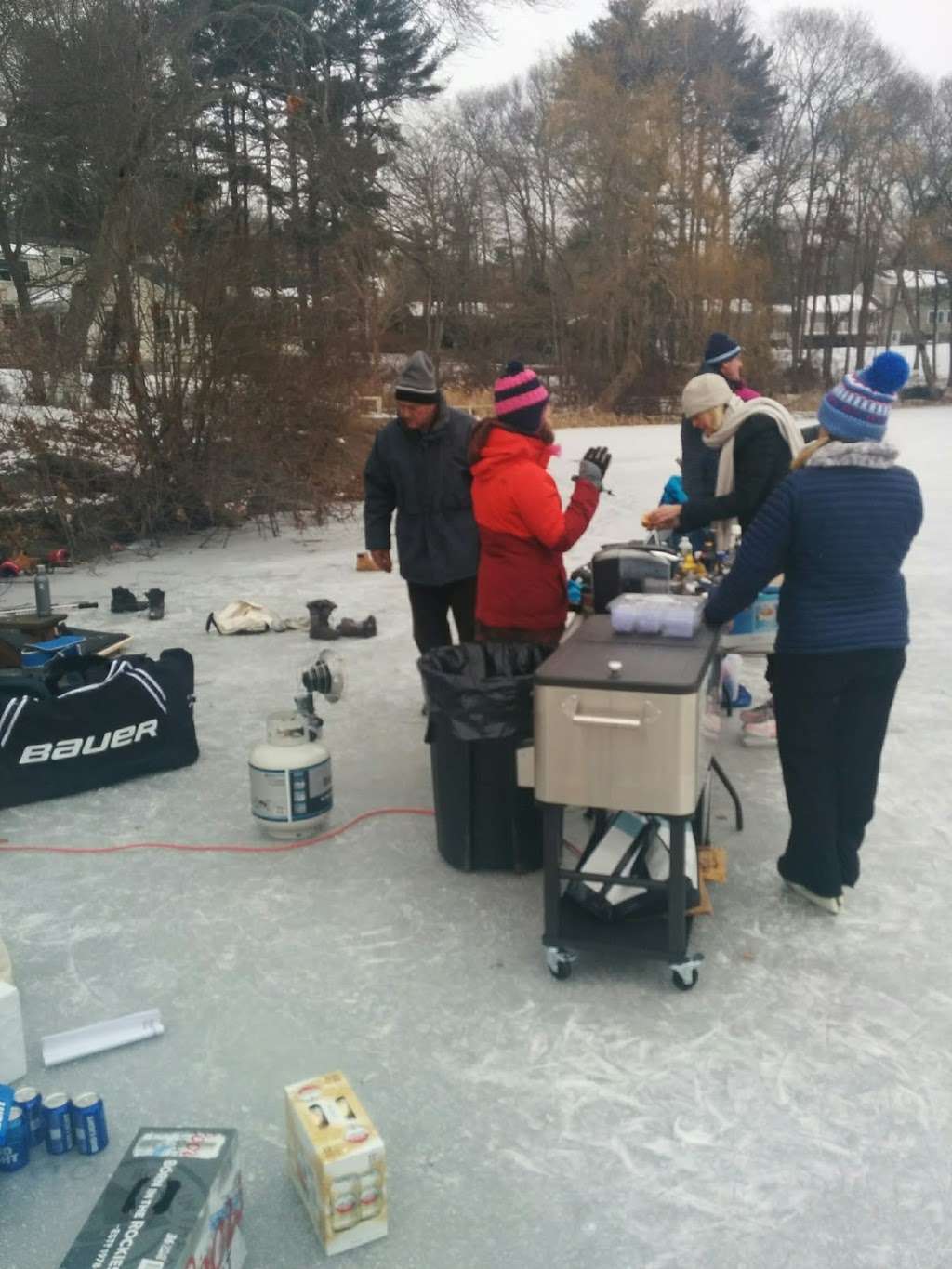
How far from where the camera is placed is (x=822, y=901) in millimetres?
3184

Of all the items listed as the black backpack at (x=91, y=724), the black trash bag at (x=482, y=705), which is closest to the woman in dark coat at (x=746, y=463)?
the black trash bag at (x=482, y=705)

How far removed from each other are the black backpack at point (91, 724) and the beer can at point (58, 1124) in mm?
1944

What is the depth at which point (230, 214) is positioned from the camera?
1070 centimetres

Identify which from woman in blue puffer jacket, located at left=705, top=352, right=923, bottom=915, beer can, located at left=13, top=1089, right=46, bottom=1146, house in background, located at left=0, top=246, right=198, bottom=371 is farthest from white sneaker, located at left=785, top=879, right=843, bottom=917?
house in background, located at left=0, top=246, right=198, bottom=371

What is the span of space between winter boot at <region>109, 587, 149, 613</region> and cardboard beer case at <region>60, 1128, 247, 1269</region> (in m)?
5.40

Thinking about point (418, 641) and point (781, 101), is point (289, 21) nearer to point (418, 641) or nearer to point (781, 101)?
point (418, 641)

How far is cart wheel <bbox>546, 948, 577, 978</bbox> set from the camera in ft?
9.45

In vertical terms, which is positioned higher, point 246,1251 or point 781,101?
point 781,101

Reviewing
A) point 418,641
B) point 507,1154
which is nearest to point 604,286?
point 418,641

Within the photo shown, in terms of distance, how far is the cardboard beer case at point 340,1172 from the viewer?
200cm

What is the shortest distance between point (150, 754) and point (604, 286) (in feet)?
86.2

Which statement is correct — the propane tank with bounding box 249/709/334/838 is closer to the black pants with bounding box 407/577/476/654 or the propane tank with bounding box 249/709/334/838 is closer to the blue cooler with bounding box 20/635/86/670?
the black pants with bounding box 407/577/476/654

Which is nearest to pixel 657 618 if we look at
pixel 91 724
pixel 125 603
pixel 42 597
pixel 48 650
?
pixel 91 724

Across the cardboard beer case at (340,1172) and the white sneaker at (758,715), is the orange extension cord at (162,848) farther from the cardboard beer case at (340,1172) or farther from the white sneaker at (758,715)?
the white sneaker at (758,715)
